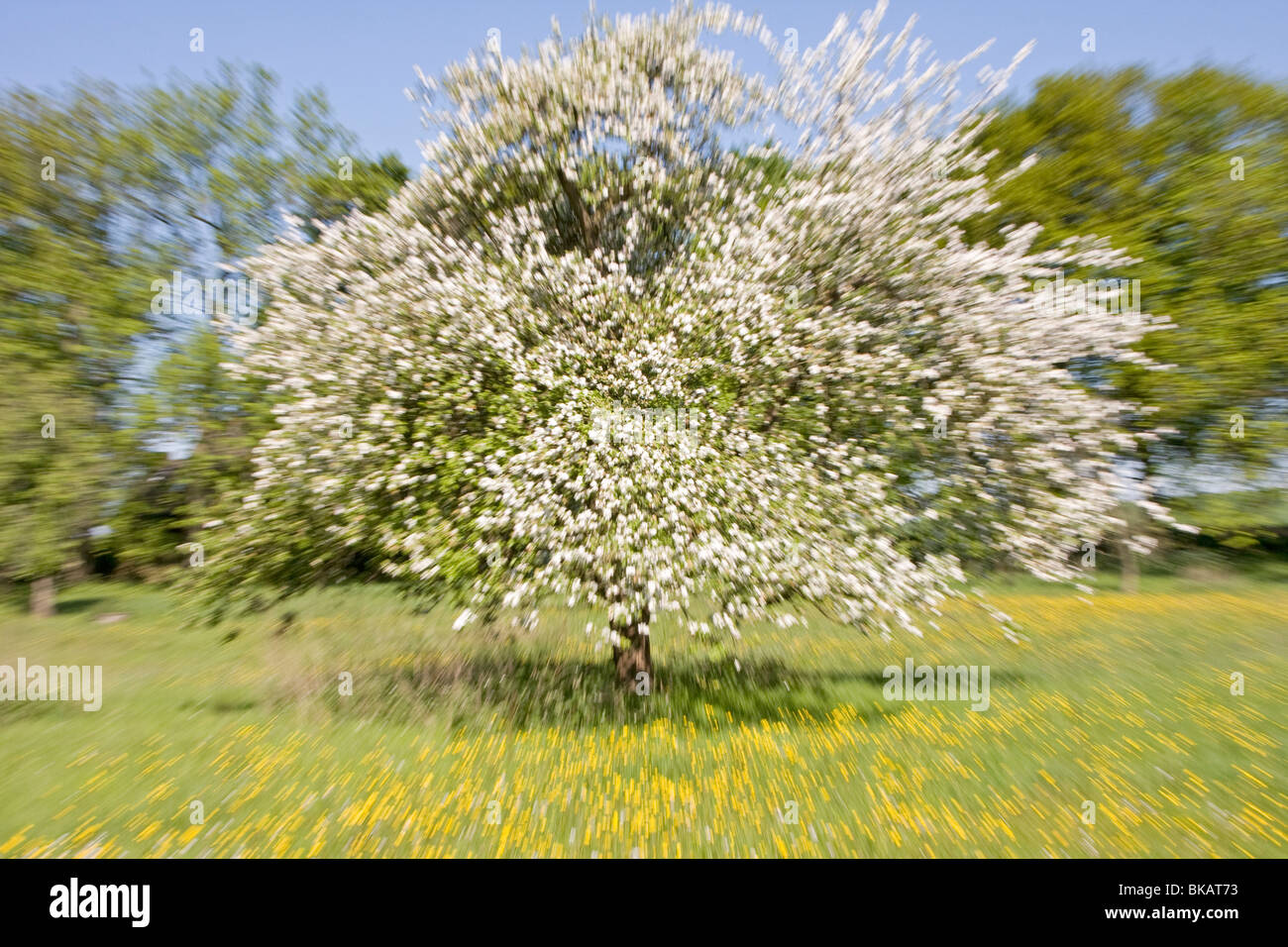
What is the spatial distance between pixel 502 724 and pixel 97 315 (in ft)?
43.3

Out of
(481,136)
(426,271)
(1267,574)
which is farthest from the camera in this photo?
(1267,574)

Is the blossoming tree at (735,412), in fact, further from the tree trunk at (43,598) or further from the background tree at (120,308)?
the tree trunk at (43,598)

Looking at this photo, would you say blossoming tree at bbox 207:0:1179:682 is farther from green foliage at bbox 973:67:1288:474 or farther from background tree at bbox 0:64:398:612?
green foliage at bbox 973:67:1288:474

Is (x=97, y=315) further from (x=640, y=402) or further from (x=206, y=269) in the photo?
(x=640, y=402)

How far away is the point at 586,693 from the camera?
10.5 m

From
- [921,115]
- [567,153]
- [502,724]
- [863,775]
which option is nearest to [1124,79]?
[921,115]

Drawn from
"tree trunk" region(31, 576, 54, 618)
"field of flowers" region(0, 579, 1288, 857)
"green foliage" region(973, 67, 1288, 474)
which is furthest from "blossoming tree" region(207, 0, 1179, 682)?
"tree trunk" region(31, 576, 54, 618)

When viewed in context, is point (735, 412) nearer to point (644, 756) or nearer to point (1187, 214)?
point (644, 756)

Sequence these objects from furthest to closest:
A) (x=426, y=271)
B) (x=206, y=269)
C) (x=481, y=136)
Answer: (x=206, y=269)
(x=481, y=136)
(x=426, y=271)

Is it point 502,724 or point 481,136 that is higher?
point 481,136

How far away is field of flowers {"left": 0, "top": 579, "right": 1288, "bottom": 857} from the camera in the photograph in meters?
6.39

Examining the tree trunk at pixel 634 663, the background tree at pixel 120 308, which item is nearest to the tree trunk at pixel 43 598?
the background tree at pixel 120 308

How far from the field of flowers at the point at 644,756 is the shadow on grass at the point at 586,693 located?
0.19 feet

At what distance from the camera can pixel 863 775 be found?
765 centimetres
